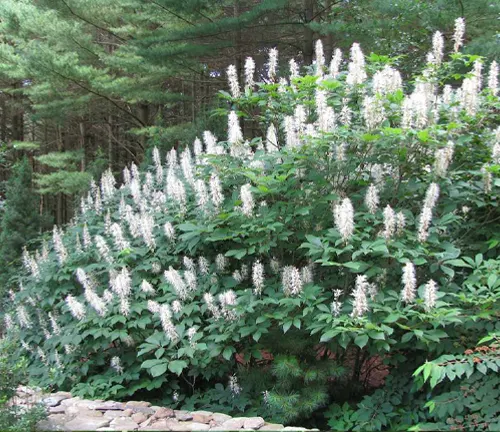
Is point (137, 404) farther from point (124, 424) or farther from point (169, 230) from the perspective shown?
point (169, 230)

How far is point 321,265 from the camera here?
3.85 m

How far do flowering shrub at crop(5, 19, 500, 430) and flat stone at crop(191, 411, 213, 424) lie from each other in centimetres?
29

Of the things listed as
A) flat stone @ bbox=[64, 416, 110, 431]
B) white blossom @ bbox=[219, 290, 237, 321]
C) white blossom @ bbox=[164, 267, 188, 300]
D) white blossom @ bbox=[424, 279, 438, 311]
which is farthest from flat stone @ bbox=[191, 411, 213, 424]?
white blossom @ bbox=[424, 279, 438, 311]

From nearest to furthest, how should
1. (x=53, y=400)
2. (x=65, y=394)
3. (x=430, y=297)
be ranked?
(x=430, y=297) → (x=53, y=400) → (x=65, y=394)

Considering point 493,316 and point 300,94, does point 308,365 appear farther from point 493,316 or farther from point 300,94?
point 300,94

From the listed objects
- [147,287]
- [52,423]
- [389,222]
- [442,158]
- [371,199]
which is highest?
[442,158]

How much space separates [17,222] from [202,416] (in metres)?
7.35

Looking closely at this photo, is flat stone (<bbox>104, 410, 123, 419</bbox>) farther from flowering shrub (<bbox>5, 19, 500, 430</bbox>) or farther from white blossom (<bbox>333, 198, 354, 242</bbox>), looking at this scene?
white blossom (<bbox>333, 198, 354, 242</bbox>)

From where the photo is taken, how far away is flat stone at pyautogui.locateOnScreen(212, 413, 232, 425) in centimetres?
352

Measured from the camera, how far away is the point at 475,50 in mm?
6441

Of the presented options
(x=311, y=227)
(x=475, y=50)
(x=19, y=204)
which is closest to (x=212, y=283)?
(x=311, y=227)

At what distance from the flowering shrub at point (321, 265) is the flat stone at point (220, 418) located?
269 millimetres

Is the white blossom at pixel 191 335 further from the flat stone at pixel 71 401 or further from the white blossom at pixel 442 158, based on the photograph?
the white blossom at pixel 442 158

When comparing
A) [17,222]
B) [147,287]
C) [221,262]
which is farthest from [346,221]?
[17,222]
